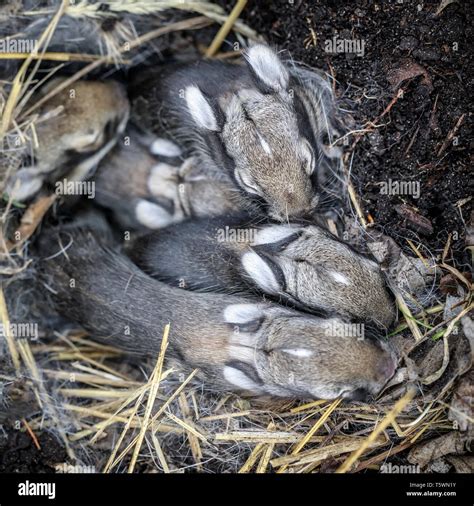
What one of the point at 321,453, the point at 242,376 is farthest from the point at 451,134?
the point at 321,453

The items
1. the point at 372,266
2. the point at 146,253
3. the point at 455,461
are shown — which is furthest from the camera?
the point at 146,253

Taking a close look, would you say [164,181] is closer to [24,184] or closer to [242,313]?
[24,184]

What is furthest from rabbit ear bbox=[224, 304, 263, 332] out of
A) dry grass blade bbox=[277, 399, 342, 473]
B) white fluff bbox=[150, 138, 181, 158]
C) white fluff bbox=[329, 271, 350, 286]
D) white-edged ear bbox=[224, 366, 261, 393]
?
white fluff bbox=[150, 138, 181, 158]

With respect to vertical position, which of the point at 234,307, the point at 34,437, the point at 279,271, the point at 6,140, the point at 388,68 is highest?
the point at 388,68

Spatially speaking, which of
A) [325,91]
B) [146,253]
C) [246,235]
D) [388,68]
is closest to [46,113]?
[146,253]

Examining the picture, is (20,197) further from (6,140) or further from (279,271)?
(279,271)

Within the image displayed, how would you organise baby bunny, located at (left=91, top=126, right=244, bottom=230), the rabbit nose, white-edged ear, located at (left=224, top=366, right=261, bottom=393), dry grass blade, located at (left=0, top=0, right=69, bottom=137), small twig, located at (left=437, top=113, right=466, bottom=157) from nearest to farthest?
the rabbit nose → small twig, located at (left=437, top=113, right=466, bottom=157) → white-edged ear, located at (left=224, top=366, right=261, bottom=393) → dry grass blade, located at (left=0, top=0, right=69, bottom=137) → baby bunny, located at (left=91, top=126, right=244, bottom=230)

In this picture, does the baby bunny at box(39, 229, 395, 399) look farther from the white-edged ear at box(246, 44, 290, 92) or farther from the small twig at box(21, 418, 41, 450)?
the white-edged ear at box(246, 44, 290, 92)
